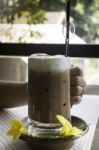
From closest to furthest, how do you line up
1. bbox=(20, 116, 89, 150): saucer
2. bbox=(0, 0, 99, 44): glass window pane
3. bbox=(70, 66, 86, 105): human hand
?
bbox=(20, 116, 89, 150): saucer
bbox=(70, 66, 86, 105): human hand
bbox=(0, 0, 99, 44): glass window pane

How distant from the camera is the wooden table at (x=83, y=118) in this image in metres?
0.68

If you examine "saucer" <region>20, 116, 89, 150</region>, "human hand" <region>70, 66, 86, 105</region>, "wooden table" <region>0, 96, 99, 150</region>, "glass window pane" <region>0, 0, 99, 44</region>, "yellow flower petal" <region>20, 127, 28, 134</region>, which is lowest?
"wooden table" <region>0, 96, 99, 150</region>

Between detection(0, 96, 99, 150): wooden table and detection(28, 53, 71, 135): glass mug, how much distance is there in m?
0.05

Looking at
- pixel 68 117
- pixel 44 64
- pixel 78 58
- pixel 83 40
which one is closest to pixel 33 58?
pixel 44 64

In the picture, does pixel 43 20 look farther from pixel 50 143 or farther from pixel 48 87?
pixel 50 143

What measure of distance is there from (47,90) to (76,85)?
158mm

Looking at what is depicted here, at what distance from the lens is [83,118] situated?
886 millimetres

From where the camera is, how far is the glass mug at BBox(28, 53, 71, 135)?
0.71m

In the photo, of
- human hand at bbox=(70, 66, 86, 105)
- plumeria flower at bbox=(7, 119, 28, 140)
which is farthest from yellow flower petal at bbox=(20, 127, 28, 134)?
human hand at bbox=(70, 66, 86, 105)

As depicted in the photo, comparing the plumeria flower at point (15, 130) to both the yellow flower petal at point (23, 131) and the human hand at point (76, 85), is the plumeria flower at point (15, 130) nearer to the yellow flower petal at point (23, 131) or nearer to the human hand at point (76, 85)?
the yellow flower petal at point (23, 131)

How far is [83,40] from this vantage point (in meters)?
2.09

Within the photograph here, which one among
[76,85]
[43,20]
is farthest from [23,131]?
[43,20]

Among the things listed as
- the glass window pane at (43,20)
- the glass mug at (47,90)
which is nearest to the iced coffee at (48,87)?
the glass mug at (47,90)

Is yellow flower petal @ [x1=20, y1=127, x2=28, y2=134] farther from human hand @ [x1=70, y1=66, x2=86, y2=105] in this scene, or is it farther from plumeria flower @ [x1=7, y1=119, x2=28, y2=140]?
human hand @ [x1=70, y1=66, x2=86, y2=105]
